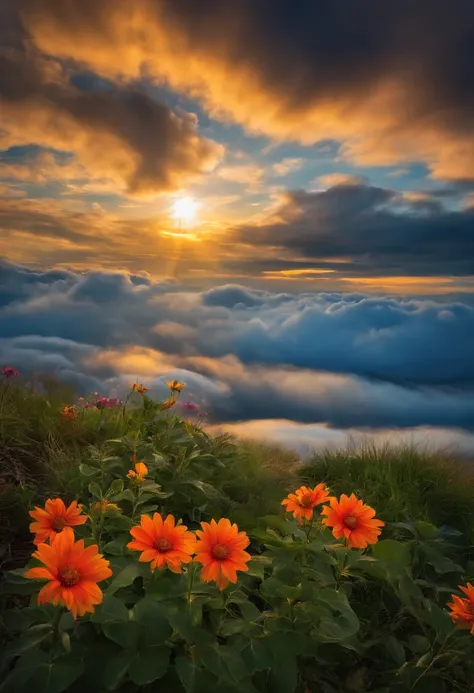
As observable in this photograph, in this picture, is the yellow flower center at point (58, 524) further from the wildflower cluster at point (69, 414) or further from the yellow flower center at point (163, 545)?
the wildflower cluster at point (69, 414)

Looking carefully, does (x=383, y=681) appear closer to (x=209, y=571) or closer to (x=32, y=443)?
(x=209, y=571)

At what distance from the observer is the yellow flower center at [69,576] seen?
5.57 ft

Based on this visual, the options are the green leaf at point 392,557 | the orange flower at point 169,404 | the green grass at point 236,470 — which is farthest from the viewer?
the orange flower at point 169,404

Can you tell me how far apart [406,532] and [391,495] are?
0.74 meters

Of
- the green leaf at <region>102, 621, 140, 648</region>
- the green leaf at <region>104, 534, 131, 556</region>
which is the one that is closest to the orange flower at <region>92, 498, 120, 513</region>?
the green leaf at <region>104, 534, 131, 556</region>

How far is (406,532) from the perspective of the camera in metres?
3.99

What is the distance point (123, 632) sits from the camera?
191 cm

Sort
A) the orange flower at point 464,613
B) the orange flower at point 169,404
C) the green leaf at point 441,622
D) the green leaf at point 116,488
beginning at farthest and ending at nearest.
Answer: the orange flower at point 169,404 → the green leaf at point 116,488 → the green leaf at point 441,622 → the orange flower at point 464,613

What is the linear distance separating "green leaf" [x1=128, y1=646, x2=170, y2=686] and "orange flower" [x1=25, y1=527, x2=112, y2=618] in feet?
0.92

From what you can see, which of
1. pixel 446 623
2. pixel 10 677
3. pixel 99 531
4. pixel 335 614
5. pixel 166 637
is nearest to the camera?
pixel 10 677

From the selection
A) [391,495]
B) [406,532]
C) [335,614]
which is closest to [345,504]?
[335,614]

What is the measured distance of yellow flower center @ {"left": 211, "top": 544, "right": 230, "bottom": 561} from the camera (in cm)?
191

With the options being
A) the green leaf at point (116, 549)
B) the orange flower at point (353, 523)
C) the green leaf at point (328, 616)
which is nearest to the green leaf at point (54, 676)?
the green leaf at point (116, 549)

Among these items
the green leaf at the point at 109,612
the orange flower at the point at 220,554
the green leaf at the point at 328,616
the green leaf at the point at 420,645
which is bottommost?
the green leaf at the point at 420,645
